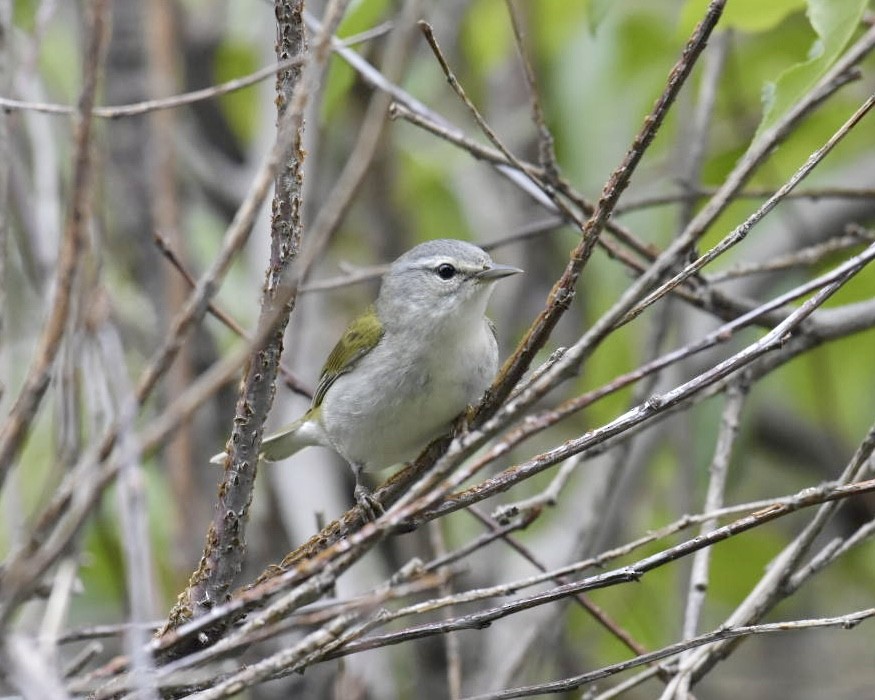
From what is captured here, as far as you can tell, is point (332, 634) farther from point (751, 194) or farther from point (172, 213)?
point (172, 213)

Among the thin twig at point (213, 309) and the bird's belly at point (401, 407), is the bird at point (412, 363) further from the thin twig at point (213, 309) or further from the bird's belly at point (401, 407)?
the thin twig at point (213, 309)

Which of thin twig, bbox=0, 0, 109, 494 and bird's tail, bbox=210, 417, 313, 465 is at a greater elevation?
bird's tail, bbox=210, 417, 313, 465

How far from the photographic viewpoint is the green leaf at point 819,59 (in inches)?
84.7

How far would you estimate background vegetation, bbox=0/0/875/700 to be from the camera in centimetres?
160

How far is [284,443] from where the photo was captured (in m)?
3.75

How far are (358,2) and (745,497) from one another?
3.65 m

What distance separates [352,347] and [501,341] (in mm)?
1505

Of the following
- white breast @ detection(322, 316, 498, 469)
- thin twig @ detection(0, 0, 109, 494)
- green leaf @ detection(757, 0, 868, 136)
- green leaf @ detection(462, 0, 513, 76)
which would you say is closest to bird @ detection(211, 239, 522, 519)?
white breast @ detection(322, 316, 498, 469)

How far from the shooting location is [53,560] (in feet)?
4.43

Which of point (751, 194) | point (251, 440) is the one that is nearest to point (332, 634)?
point (251, 440)

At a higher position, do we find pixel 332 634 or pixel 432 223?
pixel 432 223

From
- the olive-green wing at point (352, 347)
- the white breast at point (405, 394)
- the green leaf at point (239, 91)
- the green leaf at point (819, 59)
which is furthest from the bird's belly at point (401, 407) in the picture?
the green leaf at point (239, 91)

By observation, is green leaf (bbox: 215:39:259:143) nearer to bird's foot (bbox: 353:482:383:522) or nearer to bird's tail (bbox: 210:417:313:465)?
bird's tail (bbox: 210:417:313:465)

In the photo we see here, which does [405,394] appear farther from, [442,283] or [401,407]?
[442,283]
